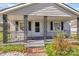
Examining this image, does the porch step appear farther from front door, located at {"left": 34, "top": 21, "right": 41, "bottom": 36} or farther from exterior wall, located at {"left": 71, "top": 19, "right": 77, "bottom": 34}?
exterior wall, located at {"left": 71, "top": 19, "right": 77, "bottom": 34}

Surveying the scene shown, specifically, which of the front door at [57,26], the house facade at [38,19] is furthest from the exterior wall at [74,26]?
the front door at [57,26]

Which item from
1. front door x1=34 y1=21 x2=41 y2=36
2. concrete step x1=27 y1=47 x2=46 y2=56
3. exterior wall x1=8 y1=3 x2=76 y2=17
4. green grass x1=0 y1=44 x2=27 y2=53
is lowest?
concrete step x1=27 y1=47 x2=46 y2=56

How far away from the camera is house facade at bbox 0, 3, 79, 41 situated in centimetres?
298

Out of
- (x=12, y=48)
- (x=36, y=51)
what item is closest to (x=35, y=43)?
(x=36, y=51)

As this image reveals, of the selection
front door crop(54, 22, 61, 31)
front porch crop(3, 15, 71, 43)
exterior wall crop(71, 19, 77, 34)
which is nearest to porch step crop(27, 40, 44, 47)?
front porch crop(3, 15, 71, 43)

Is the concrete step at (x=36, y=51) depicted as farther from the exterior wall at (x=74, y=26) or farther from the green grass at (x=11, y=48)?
the exterior wall at (x=74, y=26)

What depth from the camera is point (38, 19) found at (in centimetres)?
301

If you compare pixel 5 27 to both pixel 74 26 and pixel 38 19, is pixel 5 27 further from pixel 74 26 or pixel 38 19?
pixel 74 26

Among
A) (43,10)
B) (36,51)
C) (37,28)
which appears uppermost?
(43,10)

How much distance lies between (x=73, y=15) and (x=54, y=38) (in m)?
0.28

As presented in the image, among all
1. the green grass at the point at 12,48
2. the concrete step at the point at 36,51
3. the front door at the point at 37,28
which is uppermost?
the front door at the point at 37,28

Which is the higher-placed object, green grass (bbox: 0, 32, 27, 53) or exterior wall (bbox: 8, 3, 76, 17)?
exterior wall (bbox: 8, 3, 76, 17)

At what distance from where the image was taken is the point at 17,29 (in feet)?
9.86

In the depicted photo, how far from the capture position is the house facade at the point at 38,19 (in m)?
2.98
